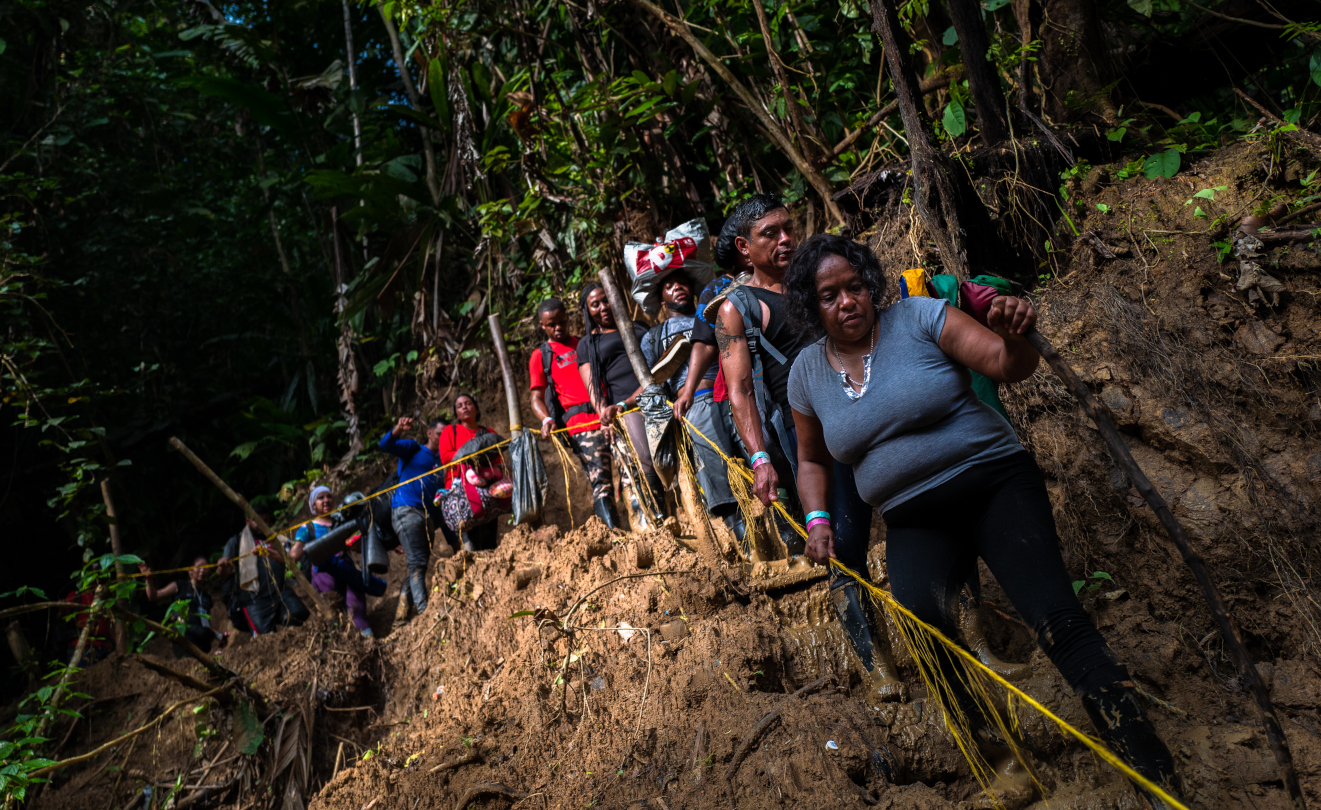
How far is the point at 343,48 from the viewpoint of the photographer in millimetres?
11445

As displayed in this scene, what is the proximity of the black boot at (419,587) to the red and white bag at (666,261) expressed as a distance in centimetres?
297

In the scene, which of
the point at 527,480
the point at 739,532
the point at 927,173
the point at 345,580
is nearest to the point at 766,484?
the point at 739,532

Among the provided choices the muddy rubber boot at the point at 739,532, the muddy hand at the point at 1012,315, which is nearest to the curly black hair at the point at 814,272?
the muddy hand at the point at 1012,315

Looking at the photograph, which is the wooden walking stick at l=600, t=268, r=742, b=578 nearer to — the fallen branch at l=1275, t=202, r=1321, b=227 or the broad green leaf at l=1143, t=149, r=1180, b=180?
the broad green leaf at l=1143, t=149, r=1180, b=180

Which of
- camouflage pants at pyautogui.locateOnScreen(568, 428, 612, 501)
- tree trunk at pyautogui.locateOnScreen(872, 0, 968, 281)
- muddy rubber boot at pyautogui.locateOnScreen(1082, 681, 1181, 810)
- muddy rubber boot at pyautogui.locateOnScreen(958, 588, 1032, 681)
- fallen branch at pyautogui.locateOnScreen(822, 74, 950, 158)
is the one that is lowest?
muddy rubber boot at pyautogui.locateOnScreen(958, 588, 1032, 681)

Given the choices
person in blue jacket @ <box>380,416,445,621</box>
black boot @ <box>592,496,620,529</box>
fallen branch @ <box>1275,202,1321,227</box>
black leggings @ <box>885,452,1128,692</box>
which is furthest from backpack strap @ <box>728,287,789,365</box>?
person in blue jacket @ <box>380,416,445,621</box>

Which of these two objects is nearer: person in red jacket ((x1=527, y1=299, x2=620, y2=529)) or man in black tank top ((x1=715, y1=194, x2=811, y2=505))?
man in black tank top ((x1=715, y1=194, x2=811, y2=505))

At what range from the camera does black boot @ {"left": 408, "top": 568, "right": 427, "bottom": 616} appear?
242 inches

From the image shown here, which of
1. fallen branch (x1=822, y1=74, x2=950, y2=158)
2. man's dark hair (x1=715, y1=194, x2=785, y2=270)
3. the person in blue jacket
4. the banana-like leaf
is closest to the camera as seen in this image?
man's dark hair (x1=715, y1=194, x2=785, y2=270)

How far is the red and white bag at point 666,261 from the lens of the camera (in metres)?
4.96

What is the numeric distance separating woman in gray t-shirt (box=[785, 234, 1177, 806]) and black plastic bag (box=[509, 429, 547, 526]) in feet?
10.7

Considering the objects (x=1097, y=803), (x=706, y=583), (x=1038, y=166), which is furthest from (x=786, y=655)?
(x=1038, y=166)

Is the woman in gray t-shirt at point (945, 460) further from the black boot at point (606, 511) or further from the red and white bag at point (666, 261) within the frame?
the black boot at point (606, 511)

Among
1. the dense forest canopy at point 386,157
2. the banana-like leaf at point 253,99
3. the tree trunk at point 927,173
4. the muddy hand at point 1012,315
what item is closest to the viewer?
the muddy hand at point 1012,315
